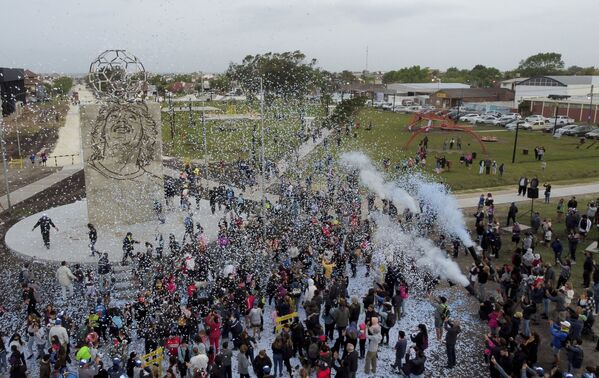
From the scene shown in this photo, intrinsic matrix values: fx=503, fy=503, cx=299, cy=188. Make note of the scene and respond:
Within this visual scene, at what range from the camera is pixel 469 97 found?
278ft

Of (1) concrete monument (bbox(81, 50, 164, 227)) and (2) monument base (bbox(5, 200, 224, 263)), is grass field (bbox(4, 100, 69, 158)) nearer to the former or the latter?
(2) monument base (bbox(5, 200, 224, 263))

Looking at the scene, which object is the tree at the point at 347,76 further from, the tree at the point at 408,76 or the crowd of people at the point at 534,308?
the crowd of people at the point at 534,308

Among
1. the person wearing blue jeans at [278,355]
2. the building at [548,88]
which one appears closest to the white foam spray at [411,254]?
the person wearing blue jeans at [278,355]

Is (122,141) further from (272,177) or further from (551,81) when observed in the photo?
(551,81)

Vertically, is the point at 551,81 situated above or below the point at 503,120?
above

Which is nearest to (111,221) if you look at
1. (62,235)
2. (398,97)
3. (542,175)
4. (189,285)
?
(62,235)

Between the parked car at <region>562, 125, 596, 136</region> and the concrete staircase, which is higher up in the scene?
the parked car at <region>562, 125, 596, 136</region>

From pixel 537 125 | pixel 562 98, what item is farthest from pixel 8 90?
pixel 562 98

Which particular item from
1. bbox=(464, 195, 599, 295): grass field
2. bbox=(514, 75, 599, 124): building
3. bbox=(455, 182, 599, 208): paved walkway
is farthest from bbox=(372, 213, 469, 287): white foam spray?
bbox=(514, 75, 599, 124): building

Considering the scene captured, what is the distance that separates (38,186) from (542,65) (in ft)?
430

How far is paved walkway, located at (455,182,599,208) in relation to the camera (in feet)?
80.6

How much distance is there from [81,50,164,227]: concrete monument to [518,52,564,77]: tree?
124 m

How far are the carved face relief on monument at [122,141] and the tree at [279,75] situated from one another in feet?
159

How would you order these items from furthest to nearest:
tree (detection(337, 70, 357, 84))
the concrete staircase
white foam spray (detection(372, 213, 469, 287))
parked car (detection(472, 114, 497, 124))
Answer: tree (detection(337, 70, 357, 84)), parked car (detection(472, 114, 497, 124)), white foam spray (detection(372, 213, 469, 287)), the concrete staircase
